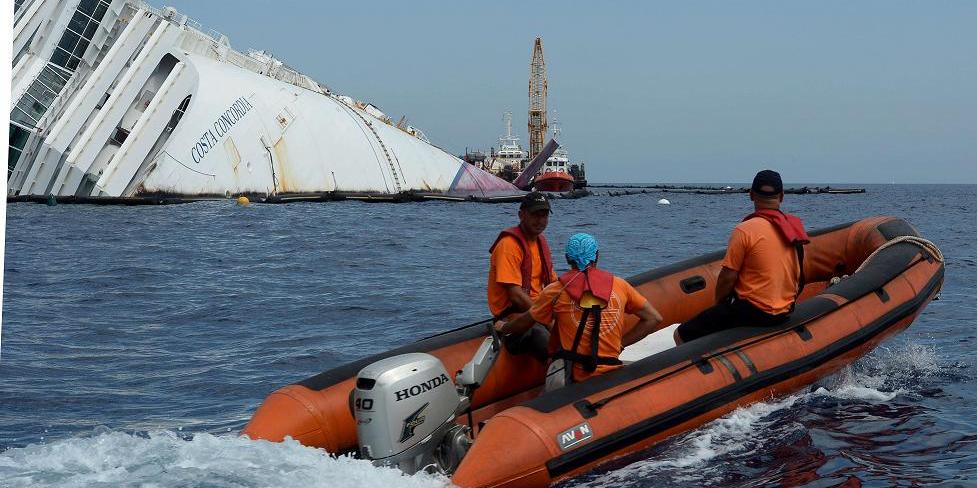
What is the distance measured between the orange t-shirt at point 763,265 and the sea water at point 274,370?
0.79 meters

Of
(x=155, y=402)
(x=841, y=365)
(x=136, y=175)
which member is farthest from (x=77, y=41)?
(x=841, y=365)

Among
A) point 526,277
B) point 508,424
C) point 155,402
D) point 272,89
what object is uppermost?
point 272,89

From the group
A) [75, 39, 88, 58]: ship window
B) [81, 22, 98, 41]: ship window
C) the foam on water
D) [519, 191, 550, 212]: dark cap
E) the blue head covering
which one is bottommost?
the foam on water

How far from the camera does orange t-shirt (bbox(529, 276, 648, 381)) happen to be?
6254 millimetres

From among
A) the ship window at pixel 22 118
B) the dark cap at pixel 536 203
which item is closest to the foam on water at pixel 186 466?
the dark cap at pixel 536 203

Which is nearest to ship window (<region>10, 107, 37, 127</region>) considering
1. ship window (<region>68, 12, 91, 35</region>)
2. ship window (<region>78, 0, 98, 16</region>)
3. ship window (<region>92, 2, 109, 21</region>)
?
ship window (<region>68, 12, 91, 35</region>)

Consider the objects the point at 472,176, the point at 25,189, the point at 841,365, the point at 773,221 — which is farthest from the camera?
the point at 472,176

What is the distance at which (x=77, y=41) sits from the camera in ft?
133

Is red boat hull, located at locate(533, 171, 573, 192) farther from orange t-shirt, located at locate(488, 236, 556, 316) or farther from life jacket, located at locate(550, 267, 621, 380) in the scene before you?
life jacket, located at locate(550, 267, 621, 380)

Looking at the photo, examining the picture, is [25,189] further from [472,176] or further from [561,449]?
[561,449]

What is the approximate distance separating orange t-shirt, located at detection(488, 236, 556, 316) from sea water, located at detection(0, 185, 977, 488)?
1.39 metres

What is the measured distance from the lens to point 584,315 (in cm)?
618

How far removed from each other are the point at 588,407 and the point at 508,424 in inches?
23.9

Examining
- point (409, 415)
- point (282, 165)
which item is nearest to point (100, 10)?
point (282, 165)
